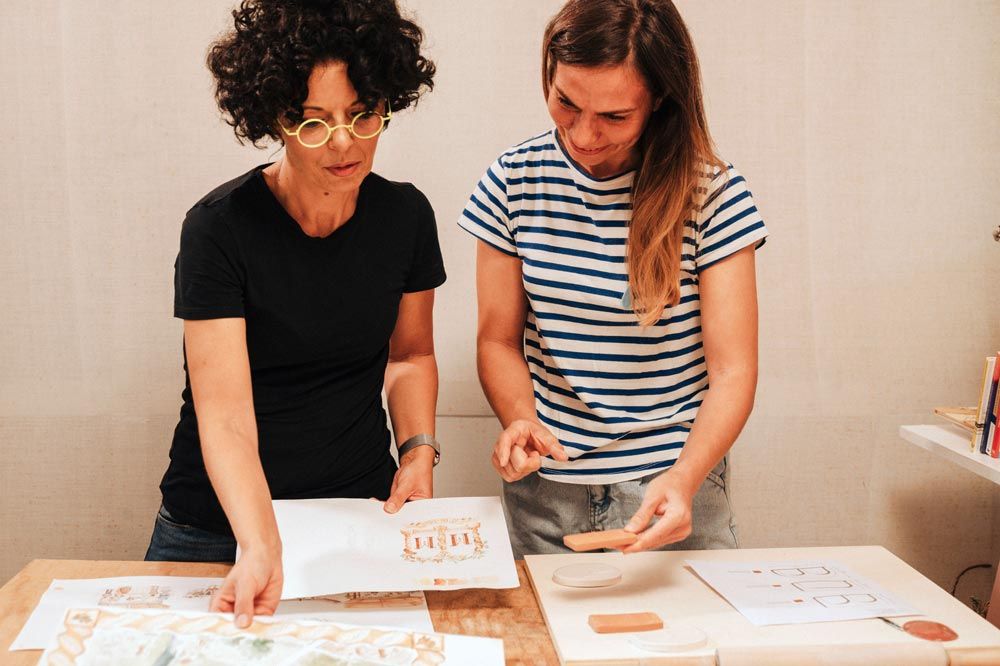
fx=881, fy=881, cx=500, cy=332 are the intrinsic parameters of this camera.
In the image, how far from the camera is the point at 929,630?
1106 millimetres

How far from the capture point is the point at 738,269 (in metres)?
1.40

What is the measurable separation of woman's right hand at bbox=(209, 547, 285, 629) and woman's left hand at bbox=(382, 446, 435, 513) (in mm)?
288

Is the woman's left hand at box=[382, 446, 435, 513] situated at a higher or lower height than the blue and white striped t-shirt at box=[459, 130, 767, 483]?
lower

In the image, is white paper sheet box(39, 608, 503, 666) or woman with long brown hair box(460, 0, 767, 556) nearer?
white paper sheet box(39, 608, 503, 666)

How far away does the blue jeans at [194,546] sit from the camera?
141 cm

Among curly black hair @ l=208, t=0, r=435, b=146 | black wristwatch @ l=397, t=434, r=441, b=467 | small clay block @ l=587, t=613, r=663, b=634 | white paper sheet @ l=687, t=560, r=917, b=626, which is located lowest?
white paper sheet @ l=687, t=560, r=917, b=626

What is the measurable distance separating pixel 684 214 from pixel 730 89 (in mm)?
908

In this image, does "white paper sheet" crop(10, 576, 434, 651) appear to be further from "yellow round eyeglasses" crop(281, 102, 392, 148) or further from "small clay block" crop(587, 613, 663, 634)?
"yellow round eyeglasses" crop(281, 102, 392, 148)

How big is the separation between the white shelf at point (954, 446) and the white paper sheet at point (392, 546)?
1064 millimetres

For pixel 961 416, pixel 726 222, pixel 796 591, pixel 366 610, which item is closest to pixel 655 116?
→ pixel 726 222

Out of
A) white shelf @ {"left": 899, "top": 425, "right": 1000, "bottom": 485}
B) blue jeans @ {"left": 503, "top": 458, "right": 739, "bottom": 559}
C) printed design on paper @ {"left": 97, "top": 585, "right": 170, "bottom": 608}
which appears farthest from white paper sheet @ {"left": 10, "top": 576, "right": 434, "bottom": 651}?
white shelf @ {"left": 899, "top": 425, "right": 1000, "bottom": 485}

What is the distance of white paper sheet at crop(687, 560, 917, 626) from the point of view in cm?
115

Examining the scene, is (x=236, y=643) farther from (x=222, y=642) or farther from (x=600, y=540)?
(x=600, y=540)

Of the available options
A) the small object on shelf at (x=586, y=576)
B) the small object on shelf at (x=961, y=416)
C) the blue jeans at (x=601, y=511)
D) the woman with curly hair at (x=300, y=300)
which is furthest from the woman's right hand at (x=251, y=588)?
the small object on shelf at (x=961, y=416)
